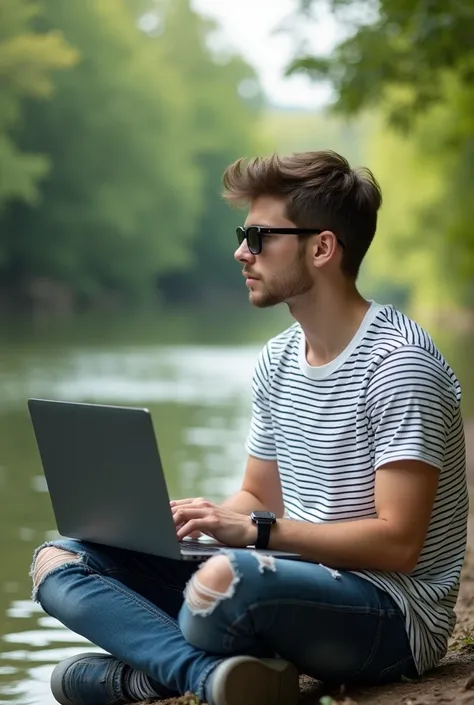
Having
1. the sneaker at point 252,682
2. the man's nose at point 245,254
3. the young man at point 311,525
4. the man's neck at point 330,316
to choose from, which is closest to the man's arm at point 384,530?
the young man at point 311,525

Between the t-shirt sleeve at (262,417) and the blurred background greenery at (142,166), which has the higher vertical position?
the blurred background greenery at (142,166)

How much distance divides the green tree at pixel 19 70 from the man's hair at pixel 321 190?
19385mm

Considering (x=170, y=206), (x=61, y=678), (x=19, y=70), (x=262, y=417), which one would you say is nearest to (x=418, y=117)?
(x=19, y=70)

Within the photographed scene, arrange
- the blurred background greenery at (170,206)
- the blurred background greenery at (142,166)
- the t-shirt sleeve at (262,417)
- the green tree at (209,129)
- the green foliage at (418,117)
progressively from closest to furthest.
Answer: the t-shirt sleeve at (262,417), the blurred background greenery at (170,206), the green foliage at (418,117), the blurred background greenery at (142,166), the green tree at (209,129)

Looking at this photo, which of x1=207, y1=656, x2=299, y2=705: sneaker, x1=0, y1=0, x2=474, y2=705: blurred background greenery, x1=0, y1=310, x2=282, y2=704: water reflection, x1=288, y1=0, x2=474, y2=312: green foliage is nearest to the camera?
x1=207, y1=656, x2=299, y2=705: sneaker

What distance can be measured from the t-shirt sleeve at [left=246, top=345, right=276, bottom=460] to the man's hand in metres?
0.43

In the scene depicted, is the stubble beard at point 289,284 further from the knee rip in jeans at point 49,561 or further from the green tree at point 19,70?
→ the green tree at point 19,70

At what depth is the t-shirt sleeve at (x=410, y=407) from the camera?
2523mm

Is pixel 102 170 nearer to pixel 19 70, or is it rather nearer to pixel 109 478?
pixel 19 70

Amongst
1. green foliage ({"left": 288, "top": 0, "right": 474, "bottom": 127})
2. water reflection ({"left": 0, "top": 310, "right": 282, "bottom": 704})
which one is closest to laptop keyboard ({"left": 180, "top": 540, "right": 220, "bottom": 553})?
water reflection ({"left": 0, "top": 310, "right": 282, "bottom": 704})

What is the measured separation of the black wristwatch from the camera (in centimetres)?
254

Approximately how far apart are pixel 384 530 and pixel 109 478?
0.54 m

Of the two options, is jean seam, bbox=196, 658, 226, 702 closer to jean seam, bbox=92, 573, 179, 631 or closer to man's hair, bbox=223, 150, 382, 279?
jean seam, bbox=92, 573, 179, 631

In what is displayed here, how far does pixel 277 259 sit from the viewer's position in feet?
9.14
